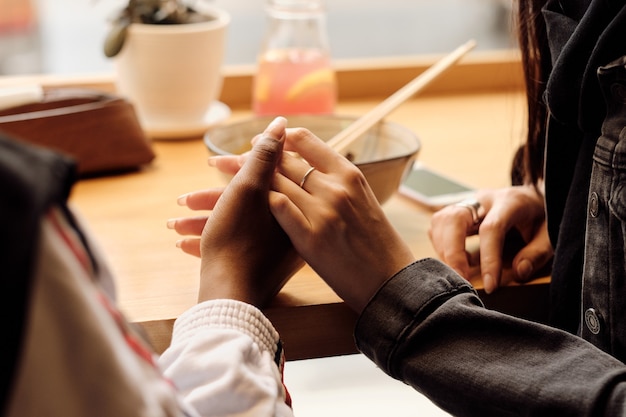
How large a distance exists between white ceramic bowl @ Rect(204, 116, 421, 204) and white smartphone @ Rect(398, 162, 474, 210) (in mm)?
46

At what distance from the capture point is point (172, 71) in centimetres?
131

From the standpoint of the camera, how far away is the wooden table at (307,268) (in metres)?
0.84

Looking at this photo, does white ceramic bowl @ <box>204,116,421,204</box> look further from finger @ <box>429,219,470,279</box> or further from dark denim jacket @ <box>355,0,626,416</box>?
dark denim jacket @ <box>355,0,626,416</box>

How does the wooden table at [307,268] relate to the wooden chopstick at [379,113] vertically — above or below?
below

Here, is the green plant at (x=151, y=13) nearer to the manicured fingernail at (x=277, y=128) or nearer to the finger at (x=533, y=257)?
the manicured fingernail at (x=277, y=128)

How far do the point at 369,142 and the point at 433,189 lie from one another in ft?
0.37

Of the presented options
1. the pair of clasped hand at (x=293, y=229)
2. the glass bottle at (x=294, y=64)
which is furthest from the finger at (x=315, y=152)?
the glass bottle at (x=294, y=64)

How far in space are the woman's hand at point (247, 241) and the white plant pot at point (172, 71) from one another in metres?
0.53

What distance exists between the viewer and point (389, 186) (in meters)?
0.98

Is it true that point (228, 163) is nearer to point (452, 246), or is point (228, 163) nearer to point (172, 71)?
point (452, 246)

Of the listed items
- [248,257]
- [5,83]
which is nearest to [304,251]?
[248,257]

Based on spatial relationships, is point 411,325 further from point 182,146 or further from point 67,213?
point 182,146

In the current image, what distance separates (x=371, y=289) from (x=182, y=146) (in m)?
0.61

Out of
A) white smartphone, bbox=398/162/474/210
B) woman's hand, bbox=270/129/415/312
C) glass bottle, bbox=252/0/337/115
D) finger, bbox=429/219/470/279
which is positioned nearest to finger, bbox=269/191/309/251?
woman's hand, bbox=270/129/415/312
